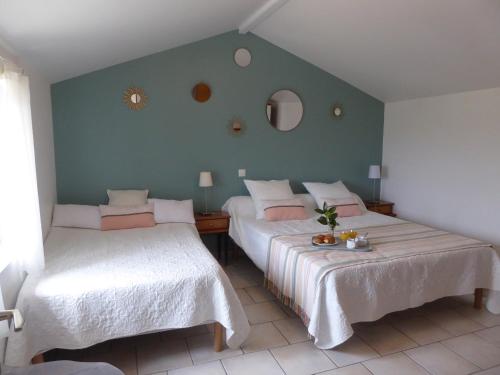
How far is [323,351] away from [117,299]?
1.36 metres

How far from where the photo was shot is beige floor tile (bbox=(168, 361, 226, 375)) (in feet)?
7.04

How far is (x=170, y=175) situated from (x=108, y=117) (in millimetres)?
851

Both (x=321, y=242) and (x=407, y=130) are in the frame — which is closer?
(x=321, y=242)

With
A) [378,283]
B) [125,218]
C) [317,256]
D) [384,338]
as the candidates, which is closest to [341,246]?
[317,256]

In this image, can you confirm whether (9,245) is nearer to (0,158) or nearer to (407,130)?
(0,158)

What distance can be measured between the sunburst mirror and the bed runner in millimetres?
1966

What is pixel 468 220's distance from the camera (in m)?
A: 3.67

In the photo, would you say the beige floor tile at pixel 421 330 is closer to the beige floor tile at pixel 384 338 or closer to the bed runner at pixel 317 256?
the beige floor tile at pixel 384 338

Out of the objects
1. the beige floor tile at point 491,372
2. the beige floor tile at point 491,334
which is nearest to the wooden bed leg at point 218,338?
the beige floor tile at point 491,372

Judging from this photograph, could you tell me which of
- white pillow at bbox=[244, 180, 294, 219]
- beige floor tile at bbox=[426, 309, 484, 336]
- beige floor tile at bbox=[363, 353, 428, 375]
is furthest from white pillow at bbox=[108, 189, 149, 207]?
beige floor tile at bbox=[426, 309, 484, 336]

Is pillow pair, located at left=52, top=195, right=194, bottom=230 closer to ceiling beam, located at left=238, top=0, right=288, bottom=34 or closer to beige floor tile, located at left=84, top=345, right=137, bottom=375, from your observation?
beige floor tile, located at left=84, top=345, right=137, bottom=375

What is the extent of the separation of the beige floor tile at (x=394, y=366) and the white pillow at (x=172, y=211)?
2.04m

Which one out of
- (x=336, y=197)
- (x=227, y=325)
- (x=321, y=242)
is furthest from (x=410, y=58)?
(x=227, y=325)

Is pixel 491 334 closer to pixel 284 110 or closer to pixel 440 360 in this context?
pixel 440 360
